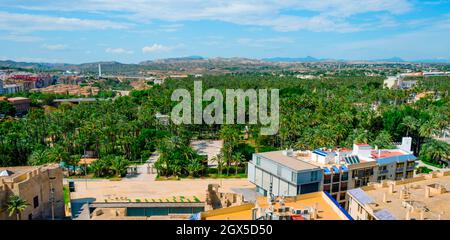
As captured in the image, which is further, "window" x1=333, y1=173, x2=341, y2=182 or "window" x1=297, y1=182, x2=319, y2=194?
"window" x1=333, y1=173, x2=341, y2=182

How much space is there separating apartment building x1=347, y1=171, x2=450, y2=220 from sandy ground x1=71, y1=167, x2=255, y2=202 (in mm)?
19123

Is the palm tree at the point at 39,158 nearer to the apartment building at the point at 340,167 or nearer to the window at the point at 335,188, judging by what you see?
the apartment building at the point at 340,167

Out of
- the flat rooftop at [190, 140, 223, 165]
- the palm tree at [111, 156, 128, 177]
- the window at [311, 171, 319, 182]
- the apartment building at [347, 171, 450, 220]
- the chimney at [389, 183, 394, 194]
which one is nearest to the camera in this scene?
the apartment building at [347, 171, 450, 220]

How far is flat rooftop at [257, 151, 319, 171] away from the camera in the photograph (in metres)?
34.5

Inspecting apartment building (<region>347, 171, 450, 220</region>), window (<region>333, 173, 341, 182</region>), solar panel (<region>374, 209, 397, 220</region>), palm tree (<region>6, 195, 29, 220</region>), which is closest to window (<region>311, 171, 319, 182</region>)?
window (<region>333, 173, 341, 182</region>)

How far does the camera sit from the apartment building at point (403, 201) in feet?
71.2

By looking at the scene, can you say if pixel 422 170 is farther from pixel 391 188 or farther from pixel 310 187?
pixel 391 188

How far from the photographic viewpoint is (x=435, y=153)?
55469mm

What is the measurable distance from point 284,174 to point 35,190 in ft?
74.0

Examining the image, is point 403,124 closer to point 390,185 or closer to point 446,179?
point 446,179

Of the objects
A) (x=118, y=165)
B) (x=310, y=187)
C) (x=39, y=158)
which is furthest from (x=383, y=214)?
(x=39, y=158)

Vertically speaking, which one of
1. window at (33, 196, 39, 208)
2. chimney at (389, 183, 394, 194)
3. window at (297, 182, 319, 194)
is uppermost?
chimney at (389, 183, 394, 194)

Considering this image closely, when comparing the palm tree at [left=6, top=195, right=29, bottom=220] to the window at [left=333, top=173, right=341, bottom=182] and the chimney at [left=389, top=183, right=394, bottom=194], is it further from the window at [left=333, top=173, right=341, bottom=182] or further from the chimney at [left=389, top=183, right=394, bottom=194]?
the chimney at [left=389, top=183, right=394, bottom=194]

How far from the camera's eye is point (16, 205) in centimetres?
2844
